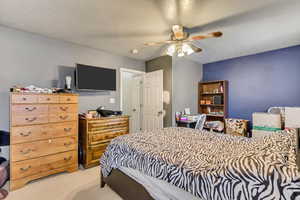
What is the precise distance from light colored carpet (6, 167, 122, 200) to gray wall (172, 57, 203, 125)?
90.5 inches

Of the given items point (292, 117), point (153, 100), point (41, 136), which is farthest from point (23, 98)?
point (292, 117)

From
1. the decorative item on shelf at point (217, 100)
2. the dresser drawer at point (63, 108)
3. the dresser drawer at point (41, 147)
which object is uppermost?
the decorative item on shelf at point (217, 100)

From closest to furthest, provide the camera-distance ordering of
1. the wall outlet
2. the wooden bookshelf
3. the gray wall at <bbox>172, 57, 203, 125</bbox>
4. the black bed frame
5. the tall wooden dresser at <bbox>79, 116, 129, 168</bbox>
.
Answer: the black bed frame
the tall wooden dresser at <bbox>79, 116, 129, 168</bbox>
the wall outlet
the gray wall at <bbox>172, 57, 203, 125</bbox>
the wooden bookshelf

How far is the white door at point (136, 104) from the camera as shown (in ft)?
15.3

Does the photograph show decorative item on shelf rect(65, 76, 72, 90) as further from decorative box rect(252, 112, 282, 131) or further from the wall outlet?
decorative box rect(252, 112, 282, 131)

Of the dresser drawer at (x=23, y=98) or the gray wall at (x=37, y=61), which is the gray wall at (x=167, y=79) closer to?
the gray wall at (x=37, y=61)

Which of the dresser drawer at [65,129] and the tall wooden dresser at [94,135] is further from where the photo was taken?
the tall wooden dresser at [94,135]

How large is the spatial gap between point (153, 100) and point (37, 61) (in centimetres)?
269

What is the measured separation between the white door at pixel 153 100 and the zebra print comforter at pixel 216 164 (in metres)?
1.99

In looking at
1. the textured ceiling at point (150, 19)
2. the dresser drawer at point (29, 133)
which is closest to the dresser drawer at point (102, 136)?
the dresser drawer at point (29, 133)

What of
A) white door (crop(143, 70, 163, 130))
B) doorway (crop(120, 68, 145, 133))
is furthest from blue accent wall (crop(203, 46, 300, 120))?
doorway (crop(120, 68, 145, 133))

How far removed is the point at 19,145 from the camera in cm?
215

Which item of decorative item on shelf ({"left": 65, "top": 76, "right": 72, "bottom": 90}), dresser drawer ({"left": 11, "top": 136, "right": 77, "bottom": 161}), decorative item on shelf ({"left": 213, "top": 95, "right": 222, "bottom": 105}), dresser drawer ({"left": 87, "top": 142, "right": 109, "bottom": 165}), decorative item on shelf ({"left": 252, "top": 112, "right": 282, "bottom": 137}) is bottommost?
dresser drawer ({"left": 87, "top": 142, "right": 109, "bottom": 165})

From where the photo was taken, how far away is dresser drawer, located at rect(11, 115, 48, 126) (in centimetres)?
212
